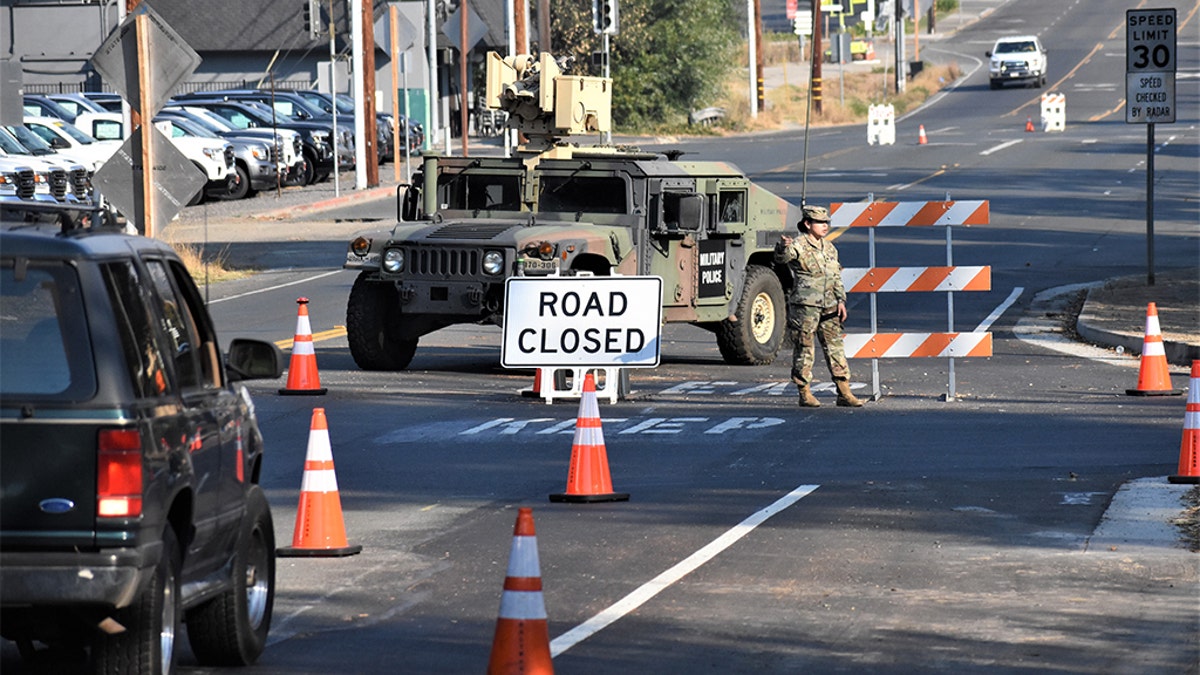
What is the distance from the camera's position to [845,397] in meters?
16.4

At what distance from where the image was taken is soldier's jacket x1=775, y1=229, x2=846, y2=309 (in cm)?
1627

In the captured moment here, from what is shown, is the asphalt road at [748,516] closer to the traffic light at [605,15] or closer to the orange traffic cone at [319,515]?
the orange traffic cone at [319,515]

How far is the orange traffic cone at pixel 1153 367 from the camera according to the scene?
16.6m

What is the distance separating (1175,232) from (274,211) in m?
16.5

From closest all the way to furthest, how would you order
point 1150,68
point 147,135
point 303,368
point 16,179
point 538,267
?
point 147,135, point 303,368, point 538,267, point 1150,68, point 16,179

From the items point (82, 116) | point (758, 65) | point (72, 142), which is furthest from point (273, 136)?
point (758, 65)

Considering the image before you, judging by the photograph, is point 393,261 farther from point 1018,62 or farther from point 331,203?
point 1018,62

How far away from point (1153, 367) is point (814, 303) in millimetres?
2947

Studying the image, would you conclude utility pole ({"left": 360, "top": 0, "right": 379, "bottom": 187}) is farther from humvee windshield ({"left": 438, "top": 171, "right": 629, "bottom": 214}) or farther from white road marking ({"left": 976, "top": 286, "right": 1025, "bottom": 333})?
humvee windshield ({"left": 438, "top": 171, "right": 629, "bottom": 214})

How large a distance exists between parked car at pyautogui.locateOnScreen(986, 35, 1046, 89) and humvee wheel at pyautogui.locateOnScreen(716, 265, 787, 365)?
191 feet

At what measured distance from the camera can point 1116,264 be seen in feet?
94.4

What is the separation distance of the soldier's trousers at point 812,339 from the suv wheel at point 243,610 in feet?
28.5

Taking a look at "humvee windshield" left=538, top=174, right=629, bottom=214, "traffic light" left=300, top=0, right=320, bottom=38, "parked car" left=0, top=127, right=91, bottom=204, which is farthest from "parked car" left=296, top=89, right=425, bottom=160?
"humvee windshield" left=538, top=174, right=629, bottom=214

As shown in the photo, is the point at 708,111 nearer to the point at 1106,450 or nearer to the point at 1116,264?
the point at 1116,264
